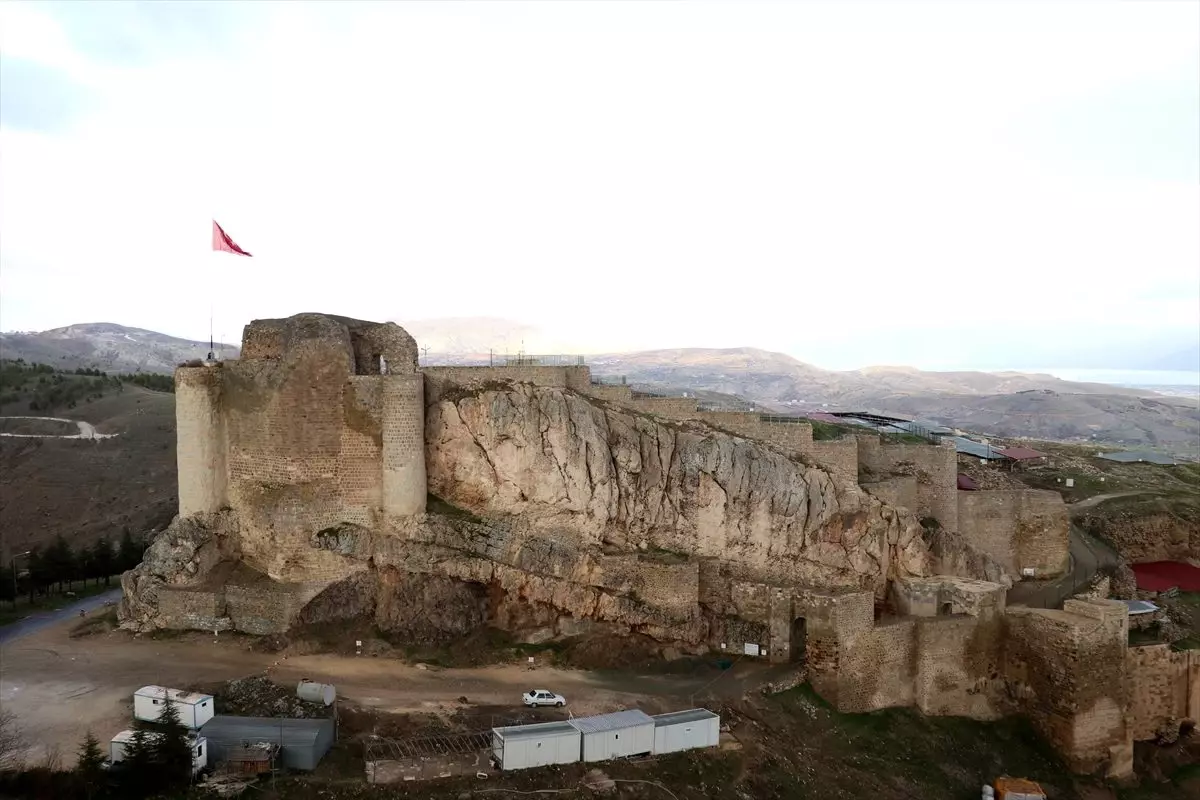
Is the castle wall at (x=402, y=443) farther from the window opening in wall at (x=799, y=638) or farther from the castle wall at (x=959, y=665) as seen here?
the castle wall at (x=959, y=665)

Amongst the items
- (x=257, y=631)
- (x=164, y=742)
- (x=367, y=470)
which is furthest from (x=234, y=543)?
(x=164, y=742)

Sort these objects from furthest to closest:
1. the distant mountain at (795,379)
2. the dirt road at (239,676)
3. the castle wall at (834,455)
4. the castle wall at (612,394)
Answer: the distant mountain at (795,379) < the castle wall at (834,455) < the castle wall at (612,394) < the dirt road at (239,676)

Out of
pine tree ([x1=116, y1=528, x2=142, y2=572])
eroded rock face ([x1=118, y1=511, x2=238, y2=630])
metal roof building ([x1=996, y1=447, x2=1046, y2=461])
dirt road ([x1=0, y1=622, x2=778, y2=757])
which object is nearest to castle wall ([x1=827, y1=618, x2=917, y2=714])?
dirt road ([x1=0, y1=622, x2=778, y2=757])

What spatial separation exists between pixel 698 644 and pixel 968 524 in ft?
47.8

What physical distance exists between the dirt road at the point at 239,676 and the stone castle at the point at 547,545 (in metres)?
1.40

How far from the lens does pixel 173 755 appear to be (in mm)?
15859

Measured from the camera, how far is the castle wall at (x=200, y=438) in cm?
2473

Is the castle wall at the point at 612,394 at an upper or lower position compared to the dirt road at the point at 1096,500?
upper

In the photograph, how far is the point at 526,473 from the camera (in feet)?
83.6

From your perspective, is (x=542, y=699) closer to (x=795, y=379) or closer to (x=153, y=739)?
(x=153, y=739)

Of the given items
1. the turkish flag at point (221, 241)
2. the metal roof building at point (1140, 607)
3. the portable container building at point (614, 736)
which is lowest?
the metal roof building at point (1140, 607)

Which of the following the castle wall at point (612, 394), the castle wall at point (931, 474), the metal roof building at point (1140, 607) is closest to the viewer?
the castle wall at point (612, 394)

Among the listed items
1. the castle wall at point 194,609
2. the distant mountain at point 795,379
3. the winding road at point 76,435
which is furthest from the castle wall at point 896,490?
the distant mountain at point 795,379

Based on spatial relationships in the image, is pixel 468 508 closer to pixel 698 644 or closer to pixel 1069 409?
pixel 698 644
